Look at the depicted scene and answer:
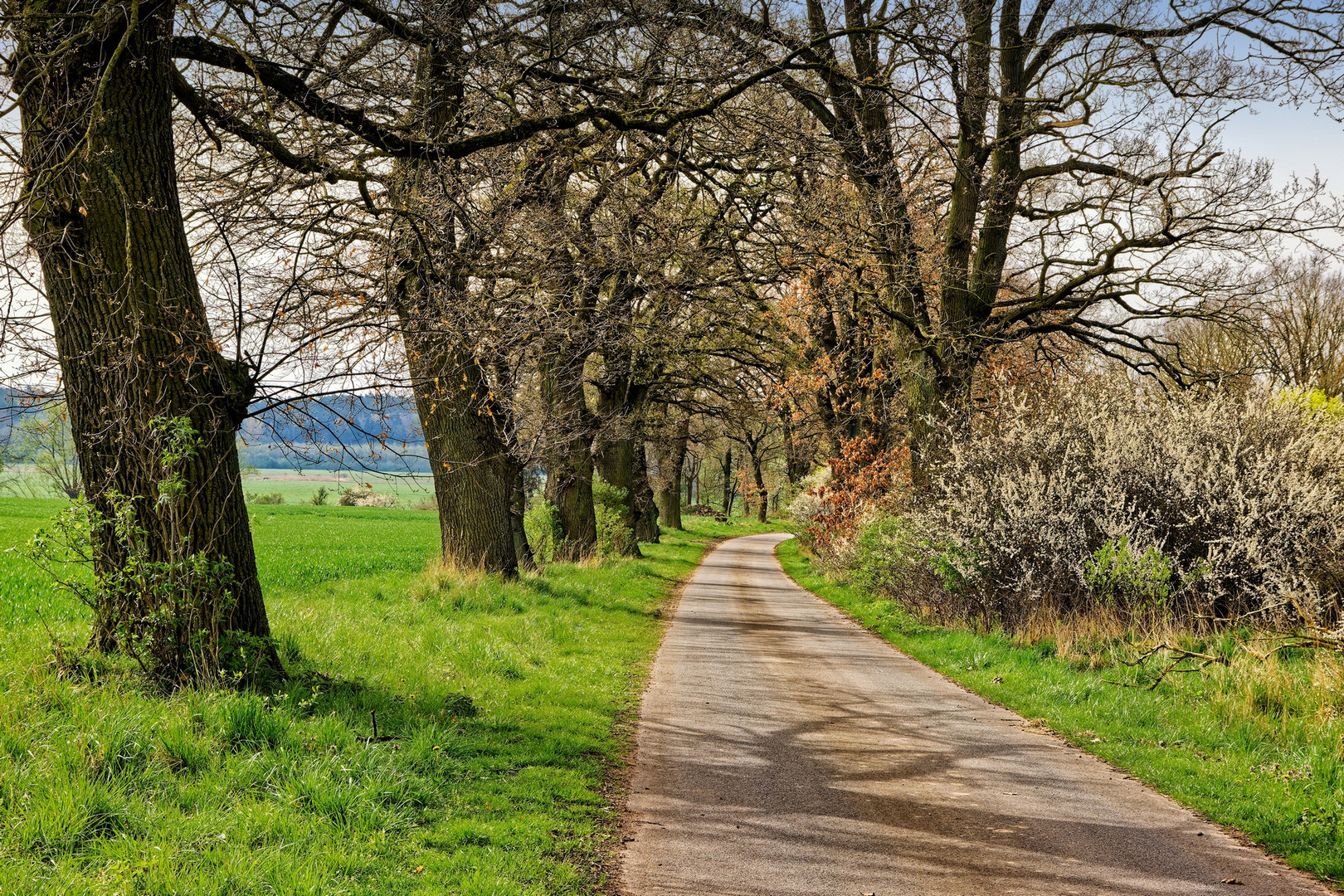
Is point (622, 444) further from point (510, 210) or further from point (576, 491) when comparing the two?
point (510, 210)

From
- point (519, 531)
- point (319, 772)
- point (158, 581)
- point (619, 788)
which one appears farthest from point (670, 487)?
point (319, 772)

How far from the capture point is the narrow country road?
4.37 meters

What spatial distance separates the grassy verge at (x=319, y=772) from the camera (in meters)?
3.80

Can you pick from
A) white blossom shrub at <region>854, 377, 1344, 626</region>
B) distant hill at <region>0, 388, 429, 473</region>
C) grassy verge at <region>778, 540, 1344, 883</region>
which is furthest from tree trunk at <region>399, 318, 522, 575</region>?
grassy verge at <region>778, 540, 1344, 883</region>

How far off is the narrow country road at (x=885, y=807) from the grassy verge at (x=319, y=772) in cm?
56

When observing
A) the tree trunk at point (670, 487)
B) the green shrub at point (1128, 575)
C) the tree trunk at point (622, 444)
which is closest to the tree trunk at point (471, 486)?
the tree trunk at point (622, 444)

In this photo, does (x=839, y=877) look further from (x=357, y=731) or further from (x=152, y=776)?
(x=152, y=776)

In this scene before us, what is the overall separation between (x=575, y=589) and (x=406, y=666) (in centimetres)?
714

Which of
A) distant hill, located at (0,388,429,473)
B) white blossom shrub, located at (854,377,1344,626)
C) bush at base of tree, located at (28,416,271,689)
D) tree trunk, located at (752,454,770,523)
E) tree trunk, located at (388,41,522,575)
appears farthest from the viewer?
tree trunk, located at (752,454,770,523)

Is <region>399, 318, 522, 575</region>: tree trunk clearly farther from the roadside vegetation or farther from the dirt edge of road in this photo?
the roadside vegetation

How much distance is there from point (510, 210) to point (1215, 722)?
8.48 metres

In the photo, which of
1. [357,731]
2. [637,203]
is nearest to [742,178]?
[637,203]

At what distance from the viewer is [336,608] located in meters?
10.6

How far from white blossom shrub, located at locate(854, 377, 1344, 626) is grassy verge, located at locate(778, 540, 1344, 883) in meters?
1.02
